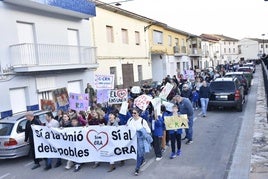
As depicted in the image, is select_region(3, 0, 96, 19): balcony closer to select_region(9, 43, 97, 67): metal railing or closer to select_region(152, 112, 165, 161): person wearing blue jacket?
select_region(9, 43, 97, 67): metal railing

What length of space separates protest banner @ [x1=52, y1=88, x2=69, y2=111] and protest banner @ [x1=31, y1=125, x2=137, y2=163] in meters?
5.82

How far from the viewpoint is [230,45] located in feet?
341

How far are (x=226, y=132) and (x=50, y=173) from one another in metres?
6.19

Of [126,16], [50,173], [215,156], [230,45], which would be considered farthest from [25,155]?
[230,45]

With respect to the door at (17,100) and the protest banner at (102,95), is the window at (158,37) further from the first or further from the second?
the protest banner at (102,95)

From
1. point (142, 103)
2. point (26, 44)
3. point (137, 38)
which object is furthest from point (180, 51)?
point (142, 103)

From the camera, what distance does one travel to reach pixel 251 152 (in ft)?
28.5

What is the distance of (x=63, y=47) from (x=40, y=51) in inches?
76.2

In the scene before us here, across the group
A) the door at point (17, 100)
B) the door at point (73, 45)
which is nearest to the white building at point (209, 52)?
the door at point (73, 45)

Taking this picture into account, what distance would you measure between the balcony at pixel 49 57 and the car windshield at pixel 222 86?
7452 millimetres

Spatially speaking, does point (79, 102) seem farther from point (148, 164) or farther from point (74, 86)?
point (74, 86)

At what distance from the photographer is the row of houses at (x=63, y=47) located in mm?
15000

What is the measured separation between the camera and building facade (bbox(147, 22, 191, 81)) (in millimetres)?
33972

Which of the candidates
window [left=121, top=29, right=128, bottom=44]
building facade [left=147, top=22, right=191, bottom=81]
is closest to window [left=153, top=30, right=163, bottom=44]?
building facade [left=147, top=22, right=191, bottom=81]
